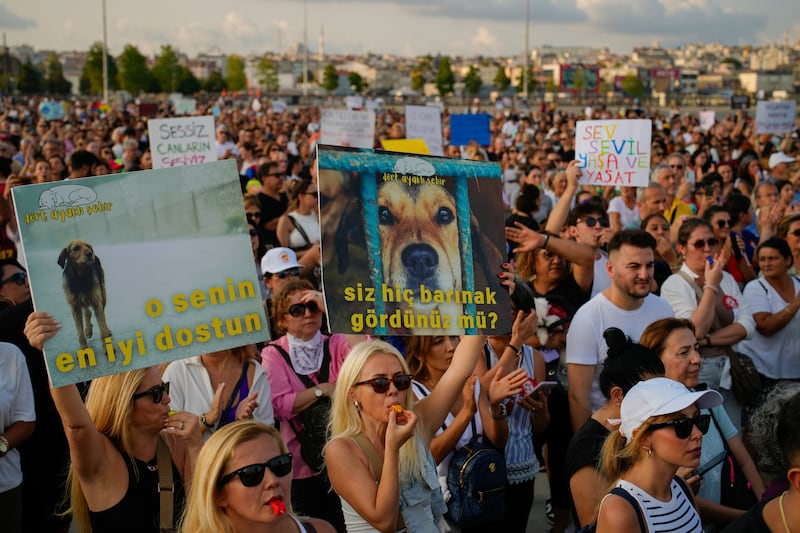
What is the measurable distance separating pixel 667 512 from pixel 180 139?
28.4ft

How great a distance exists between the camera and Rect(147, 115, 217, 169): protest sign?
10.4 meters

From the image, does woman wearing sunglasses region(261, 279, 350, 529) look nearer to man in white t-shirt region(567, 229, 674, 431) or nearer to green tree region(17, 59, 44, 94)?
man in white t-shirt region(567, 229, 674, 431)

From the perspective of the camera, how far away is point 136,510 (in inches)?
125

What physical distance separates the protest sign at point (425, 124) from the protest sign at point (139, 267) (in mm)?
10624

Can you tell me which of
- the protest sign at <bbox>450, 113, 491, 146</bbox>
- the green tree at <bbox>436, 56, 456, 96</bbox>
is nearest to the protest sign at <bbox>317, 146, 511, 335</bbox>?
the protest sign at <bbox>450, 113, 491, 146</bbox>

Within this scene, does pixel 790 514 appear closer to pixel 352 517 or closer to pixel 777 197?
pixel 352 517

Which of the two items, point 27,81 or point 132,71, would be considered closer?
point 132,71

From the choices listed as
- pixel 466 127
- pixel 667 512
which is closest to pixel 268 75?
pixel 466 127

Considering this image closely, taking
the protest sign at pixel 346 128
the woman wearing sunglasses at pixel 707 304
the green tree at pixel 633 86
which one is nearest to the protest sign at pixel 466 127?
the protest sign at pixel 346 128

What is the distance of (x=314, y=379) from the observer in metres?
4.54

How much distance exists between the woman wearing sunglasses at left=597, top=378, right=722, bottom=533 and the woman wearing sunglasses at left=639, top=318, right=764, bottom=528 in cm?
78

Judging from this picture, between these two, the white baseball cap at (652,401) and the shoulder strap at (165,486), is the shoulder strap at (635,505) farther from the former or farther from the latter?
the shoulder strap at (165,486)

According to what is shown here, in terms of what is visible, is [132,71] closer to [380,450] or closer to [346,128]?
[346,128]

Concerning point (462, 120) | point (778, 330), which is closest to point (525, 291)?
Answer: point (778, 330)
